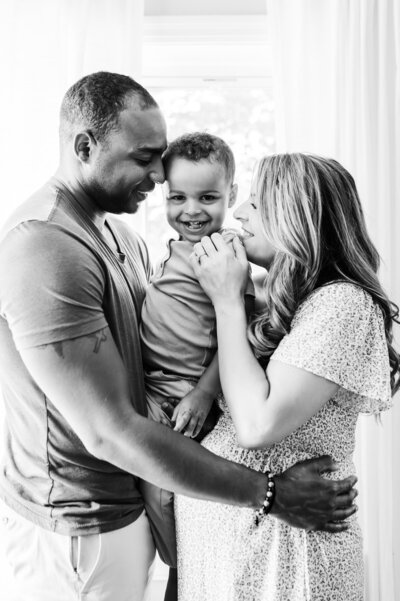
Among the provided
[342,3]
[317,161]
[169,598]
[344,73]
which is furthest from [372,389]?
[342,3]

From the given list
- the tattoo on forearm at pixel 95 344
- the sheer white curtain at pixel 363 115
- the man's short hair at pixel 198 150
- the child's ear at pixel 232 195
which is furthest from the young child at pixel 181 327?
the sheer white curtain at pixel 363 115

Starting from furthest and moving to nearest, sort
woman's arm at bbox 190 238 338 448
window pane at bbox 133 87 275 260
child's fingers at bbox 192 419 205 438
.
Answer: window pane at bbox 133 87 275 260 < child's fingers at bbox 192 419 205 438 < woman's arm at bbox 190 238 338 448

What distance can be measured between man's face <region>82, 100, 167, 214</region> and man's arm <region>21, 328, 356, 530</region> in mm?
403

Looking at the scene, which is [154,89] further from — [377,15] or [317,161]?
[317,161]

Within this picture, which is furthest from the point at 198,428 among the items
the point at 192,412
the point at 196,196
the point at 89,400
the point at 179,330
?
the point at 196,196

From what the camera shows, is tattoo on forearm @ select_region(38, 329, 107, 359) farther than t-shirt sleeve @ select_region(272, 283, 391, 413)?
No

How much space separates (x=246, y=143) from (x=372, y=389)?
1637 mm

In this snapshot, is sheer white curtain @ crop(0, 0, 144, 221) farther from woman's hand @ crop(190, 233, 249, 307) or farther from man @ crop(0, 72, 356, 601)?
woman's hand @ crop(190, 233, 249, 307)

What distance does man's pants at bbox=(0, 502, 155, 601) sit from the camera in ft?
4.75

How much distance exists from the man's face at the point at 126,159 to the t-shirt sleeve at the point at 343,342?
0.51 m

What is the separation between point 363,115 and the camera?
95.4 inches

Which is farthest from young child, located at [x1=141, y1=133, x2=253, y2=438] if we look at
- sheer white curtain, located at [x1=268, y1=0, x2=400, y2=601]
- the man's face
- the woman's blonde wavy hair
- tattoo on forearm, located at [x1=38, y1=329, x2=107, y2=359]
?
sheer white curtain, located at [x1=268, y1=0, x2=400, y2=601]

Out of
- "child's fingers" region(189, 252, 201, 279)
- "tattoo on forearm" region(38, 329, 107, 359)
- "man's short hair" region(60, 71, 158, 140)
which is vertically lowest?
"tattoo on forearm" region(38, 329, 107, 359)

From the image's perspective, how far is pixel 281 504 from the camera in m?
1.38
